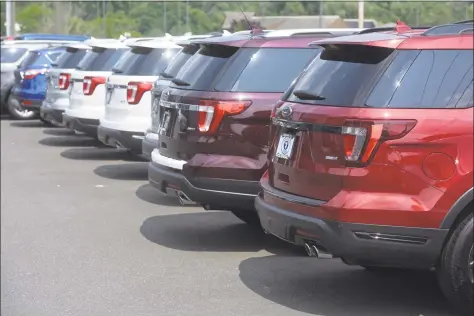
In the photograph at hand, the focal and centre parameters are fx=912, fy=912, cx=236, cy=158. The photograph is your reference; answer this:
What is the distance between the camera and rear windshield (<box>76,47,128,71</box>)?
14.6 meters

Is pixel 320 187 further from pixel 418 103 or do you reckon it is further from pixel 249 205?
pixel 249 205

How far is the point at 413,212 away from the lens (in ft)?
17.8

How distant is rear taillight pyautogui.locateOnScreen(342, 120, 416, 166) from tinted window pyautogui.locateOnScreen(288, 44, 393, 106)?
174 millimetres

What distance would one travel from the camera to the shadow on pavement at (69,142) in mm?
16688

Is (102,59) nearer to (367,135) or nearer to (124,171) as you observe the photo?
(124,171)

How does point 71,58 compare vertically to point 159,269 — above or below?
above

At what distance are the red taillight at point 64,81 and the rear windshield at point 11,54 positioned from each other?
6.04 metres

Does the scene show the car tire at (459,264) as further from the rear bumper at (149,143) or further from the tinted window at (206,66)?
the rear bumper at (149,143)

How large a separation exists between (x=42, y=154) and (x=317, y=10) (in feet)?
56.5

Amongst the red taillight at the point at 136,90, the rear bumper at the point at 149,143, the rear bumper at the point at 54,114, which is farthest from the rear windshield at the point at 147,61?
the rear bumper at the point at 54,114

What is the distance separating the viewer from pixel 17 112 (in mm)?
21531

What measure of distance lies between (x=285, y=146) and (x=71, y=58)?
37.2 ft

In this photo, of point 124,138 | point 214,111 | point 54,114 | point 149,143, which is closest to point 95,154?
point 54,114

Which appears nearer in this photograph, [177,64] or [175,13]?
[177,64]
